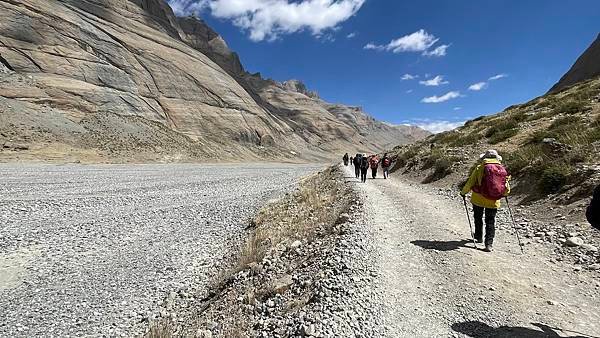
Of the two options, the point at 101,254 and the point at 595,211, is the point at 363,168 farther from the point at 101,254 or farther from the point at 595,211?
the point at 595,211

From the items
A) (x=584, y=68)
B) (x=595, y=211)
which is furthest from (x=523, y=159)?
(x=584, y=68)

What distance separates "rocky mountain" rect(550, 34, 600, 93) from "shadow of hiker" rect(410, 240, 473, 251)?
63.1m

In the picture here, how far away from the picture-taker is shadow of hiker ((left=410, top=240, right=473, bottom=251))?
28.9 feet

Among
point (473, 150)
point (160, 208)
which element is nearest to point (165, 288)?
point (160, 208)

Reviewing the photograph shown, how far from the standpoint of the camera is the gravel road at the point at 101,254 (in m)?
9.70

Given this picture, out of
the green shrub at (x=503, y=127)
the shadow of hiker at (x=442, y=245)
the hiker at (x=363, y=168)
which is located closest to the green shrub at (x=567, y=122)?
the green shrub at (x=503, y=127)

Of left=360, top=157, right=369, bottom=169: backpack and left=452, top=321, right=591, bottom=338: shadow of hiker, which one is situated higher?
left=360, top=157, right=369, bottom=169: backpack

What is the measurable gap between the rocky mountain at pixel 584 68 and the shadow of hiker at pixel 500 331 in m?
66.4

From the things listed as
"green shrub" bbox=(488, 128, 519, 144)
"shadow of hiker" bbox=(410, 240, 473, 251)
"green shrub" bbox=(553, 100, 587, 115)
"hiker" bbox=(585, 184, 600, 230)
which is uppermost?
"green shrub" bbox=(553, 100, 587, 115)

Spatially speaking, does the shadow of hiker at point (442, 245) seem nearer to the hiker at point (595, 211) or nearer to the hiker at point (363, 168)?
the hiker at point (595, 211)

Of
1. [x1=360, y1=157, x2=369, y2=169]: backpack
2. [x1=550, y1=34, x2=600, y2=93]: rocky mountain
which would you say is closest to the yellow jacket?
[x1=360, y1=157, x2=369, y2=169]: backpack

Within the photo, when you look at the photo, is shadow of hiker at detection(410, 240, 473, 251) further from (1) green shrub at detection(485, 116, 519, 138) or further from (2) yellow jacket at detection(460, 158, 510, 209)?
(1) green shrub at detection(485, 116, 519, 138)

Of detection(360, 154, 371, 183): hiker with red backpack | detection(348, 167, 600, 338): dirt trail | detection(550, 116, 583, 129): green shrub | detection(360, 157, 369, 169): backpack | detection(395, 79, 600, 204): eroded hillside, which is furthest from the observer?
detection(360, 157, 369, 169): backpack

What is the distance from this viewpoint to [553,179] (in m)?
12.9
